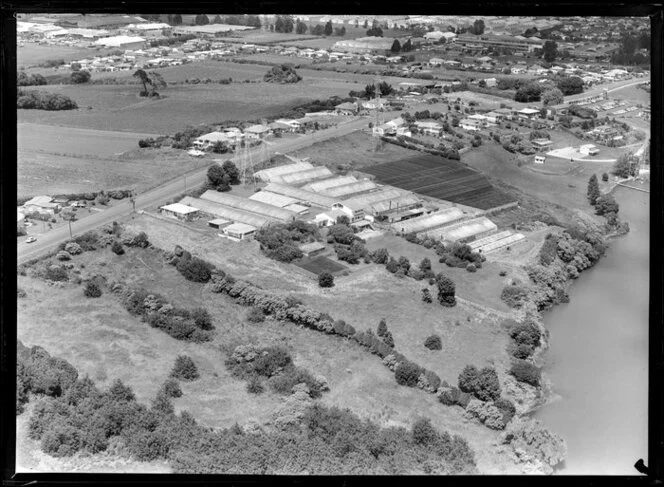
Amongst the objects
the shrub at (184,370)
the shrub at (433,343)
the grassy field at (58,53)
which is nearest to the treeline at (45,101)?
the grassy field at (58,53)

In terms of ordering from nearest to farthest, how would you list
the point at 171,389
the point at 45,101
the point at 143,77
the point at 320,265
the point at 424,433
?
1. the point at 424,433
2. the point at 171,389
3. the point at 320,265
4. the point at 45,101
5. the point at 143,77

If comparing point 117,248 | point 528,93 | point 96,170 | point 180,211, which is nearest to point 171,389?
point 117,248

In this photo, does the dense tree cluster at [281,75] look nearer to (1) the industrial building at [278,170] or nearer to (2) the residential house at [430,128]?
(1) the industrial building at [278,170]

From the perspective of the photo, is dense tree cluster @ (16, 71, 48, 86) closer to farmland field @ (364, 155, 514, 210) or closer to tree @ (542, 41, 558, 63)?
farmland field @ (364, 155, 514, 210)

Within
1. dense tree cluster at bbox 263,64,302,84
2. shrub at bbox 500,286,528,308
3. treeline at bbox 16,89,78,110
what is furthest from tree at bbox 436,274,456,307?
treeline at bbox 16,89,78,110

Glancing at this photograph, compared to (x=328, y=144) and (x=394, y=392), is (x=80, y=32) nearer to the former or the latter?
(x=328, y=144)

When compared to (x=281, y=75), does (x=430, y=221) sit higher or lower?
lower

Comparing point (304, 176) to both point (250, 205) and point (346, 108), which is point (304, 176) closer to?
point (250, 205)
